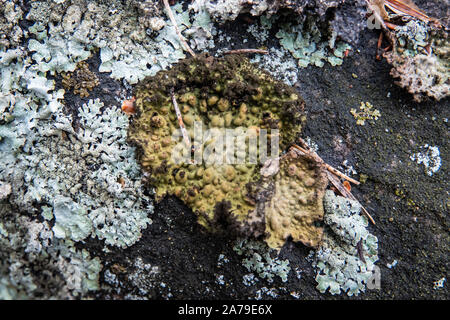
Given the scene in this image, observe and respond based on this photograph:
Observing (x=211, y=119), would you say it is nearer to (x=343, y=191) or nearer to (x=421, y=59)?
(x=343, y=191)

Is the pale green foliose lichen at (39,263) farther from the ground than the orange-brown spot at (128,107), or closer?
closer

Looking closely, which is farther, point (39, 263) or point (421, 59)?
point (421, 59)

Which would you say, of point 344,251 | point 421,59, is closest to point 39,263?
point 344,251

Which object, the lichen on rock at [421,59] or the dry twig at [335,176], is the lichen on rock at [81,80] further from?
the lichen on rock at [421,59]

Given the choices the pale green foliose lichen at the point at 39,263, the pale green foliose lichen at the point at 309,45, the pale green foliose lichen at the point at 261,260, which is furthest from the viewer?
the pale green foliose lichen at the point at 309,45

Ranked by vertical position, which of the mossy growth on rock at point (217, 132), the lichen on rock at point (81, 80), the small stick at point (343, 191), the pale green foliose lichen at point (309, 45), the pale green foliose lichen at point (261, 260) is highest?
the pale green foliose lichen at point (309, 45)

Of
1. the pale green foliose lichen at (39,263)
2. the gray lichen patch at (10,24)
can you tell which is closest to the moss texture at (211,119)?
the pale green foliose lichen at (39,263)

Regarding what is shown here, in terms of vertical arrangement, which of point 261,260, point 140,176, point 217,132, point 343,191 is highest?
point 217,132

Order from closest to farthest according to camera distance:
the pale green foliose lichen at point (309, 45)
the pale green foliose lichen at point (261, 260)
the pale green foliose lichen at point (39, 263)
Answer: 1. the pale green foliose lichen at point (39, 263)
2. the pale green foliose lichen at point (261, 260)
3. the pale green foliose lichen at point (309, 45)
